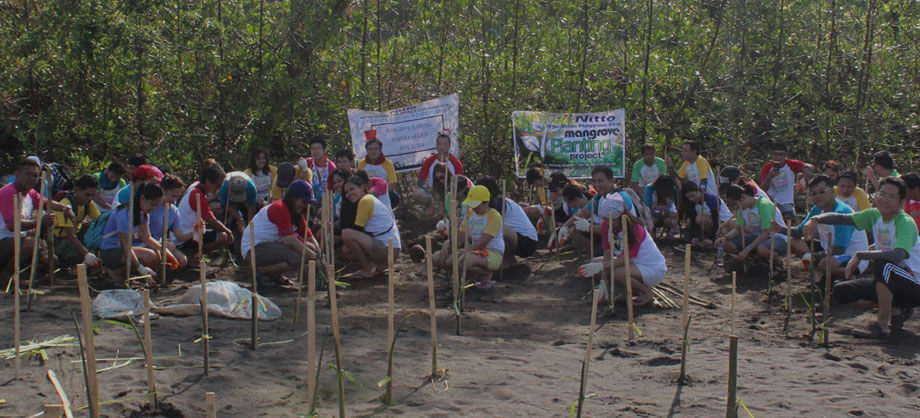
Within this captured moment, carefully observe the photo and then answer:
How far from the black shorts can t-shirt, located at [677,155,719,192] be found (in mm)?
2671

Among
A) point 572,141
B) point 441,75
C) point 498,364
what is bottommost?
point 498,364

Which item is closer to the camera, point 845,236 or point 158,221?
point 845,236

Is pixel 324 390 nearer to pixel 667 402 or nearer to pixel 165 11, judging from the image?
pixel 667 402

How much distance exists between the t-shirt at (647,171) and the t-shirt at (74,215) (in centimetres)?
680

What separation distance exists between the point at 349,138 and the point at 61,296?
6.52m

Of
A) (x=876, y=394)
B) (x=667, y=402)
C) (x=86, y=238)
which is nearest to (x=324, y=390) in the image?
(x=667, y=402)

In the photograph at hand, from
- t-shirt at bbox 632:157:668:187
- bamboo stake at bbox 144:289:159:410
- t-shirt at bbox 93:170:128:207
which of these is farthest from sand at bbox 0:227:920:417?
t-shirt at bbox 632:157:668:187

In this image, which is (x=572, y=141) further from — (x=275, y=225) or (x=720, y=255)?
(x=275, y=225)

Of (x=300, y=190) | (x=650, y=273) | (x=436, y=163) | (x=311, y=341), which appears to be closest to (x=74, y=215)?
(x=300, y=190)

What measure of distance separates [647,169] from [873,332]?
509cm

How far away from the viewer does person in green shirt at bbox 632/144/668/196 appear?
11703 mm

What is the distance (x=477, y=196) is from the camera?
8.65 meters

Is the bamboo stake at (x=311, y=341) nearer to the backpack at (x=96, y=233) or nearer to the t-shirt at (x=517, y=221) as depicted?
the backpack at (x=96, y=233)

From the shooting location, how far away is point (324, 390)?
5.37 m
